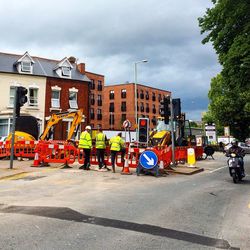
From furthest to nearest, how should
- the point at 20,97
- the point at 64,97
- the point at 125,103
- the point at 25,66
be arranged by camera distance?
1. the point at 125,103
2. the point at 64,97
3. the point at 25,66
4. the point at 20,97

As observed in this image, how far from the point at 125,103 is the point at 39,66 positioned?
135ft

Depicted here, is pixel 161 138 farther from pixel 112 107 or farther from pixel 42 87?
pixel 112 107

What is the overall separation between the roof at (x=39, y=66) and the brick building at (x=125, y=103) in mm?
36666

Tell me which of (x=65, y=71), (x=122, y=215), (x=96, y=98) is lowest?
(x=122, y=215)

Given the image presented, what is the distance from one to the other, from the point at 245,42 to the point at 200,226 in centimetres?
1220

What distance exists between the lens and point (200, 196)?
9422 mm

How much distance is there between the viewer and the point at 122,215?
681 centimetres

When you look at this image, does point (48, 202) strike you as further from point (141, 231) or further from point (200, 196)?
point (200, 196)

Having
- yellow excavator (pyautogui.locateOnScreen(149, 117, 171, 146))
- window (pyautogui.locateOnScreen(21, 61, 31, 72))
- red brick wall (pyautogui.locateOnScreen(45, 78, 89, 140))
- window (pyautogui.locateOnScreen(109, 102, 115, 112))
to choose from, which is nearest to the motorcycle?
yellow excavator (pyautogui.locateOnScreen(149, 117, 171, 146))

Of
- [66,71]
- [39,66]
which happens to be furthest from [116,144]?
[39,66]

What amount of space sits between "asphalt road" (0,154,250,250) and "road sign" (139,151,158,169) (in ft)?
6.73

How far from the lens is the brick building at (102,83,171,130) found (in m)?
75.2

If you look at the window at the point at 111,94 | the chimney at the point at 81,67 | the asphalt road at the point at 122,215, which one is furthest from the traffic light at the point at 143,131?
the window at the point at 111,94

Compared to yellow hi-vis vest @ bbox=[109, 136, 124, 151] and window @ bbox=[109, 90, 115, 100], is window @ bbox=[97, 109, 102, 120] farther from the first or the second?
yellow hi-vis vest @ bbox=[109, 136, 124, 151]
